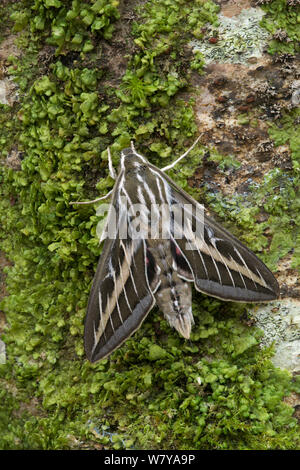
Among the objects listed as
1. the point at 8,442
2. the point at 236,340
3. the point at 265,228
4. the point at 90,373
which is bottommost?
the point at 8,442

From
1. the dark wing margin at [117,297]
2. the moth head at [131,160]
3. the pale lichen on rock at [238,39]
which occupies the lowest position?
the dark wing margin at [117,297]

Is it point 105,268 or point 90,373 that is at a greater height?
point 105,268

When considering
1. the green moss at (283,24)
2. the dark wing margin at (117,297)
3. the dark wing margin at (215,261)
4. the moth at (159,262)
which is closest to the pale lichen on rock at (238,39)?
the green moss at (283,24)

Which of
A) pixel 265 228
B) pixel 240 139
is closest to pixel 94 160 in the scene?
pixel 240 139

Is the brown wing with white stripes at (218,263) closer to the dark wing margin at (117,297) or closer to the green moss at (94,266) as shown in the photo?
the green moss at (94,266)

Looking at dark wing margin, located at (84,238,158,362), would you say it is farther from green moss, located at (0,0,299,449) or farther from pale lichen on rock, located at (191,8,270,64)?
pale lichen on rock, located at (191,8,270,64)
